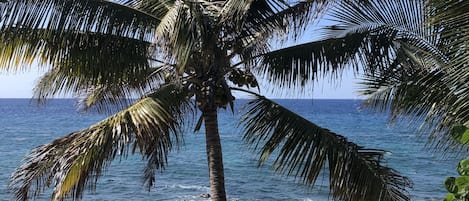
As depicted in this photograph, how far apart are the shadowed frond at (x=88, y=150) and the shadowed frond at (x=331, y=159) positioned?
1136mm

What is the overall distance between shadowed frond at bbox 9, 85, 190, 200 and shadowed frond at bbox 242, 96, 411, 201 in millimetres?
1136

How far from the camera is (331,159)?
5359 mm

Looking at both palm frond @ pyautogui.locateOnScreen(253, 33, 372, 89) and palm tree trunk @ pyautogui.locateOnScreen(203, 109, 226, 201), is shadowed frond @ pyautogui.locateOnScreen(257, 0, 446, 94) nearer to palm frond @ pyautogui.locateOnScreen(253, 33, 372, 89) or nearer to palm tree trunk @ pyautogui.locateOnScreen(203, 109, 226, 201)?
palm frond @ pyautogui.locateOnScreen(253, 33, 372, 89)

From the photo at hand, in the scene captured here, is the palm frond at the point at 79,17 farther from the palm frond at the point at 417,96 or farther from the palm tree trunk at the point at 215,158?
the palm frond at the point at 417,96

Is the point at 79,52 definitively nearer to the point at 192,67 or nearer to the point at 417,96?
the point at 192,67

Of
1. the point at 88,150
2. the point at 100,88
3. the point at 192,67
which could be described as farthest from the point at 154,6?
the point at 100,88

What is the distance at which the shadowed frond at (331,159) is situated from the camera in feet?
17.2

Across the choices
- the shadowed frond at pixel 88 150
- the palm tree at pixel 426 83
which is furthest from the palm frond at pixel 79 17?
the palm tree at pixel 426 83

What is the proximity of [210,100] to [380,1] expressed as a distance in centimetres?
205

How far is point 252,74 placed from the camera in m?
6.27

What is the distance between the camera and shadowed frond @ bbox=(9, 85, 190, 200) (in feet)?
15.9

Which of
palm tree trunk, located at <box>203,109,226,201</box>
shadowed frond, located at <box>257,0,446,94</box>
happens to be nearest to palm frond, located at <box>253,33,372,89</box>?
shadowed frond, located at <box>257,0,446,94</box>

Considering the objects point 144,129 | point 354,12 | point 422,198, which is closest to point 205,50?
point 144,129

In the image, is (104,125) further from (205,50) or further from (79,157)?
(205,50)
